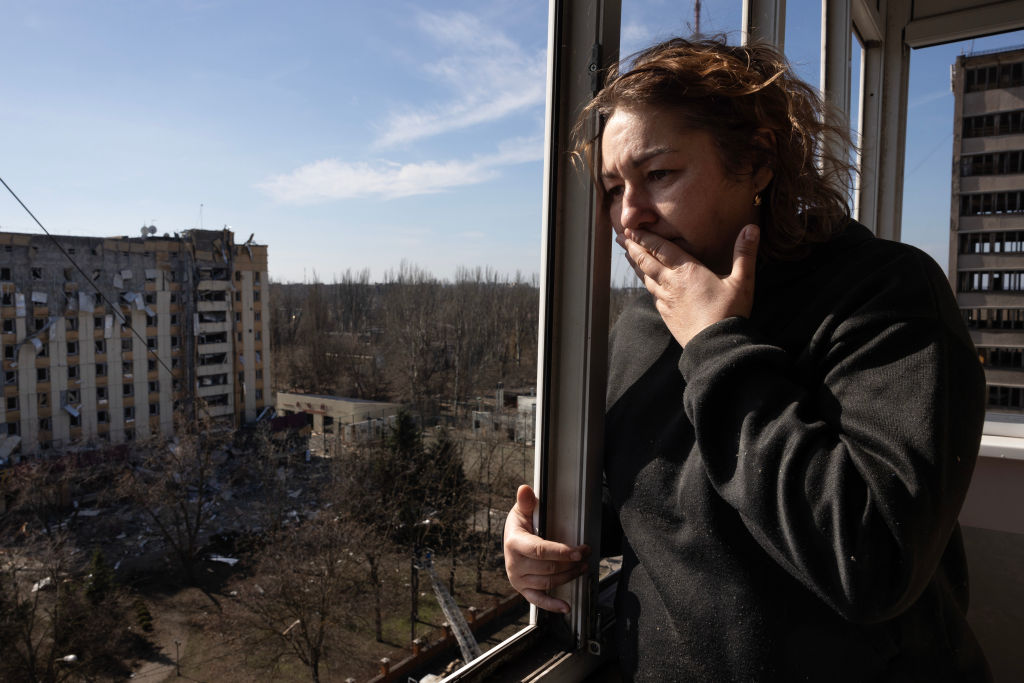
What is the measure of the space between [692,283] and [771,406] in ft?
0.51

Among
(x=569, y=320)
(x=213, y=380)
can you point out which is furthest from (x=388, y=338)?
(x=569, y=320)

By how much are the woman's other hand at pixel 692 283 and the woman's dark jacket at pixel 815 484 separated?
3 cm

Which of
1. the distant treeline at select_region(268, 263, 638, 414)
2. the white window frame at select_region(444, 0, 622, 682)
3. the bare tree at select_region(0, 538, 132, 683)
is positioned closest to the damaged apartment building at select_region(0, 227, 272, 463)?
the bare tree at select_region(0, 538, 132, 683)

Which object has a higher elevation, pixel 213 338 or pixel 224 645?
pixel 213 338

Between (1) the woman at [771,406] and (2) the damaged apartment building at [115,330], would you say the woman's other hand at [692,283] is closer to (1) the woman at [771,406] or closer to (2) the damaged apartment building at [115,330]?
(1) the woman at [771,406]

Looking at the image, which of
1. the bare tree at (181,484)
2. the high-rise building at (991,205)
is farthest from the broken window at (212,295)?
the high-rise building at (991,205)

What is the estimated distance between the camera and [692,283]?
62cm

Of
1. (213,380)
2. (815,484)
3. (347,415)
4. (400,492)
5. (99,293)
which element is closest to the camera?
(815,484)

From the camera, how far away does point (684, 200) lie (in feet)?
2.19

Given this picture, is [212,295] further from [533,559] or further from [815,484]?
[815,484]

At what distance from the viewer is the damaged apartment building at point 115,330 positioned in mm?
1401

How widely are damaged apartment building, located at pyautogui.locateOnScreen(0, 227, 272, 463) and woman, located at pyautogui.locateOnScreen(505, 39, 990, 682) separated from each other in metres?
1.28

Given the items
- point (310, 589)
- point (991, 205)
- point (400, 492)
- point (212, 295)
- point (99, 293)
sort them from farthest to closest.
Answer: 1. point (400, 492)
2. point (310, 589)
3. point (212, 295)
4. point (991, 205)
5. point (99, 293)

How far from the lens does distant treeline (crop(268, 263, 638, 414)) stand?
3.87m
